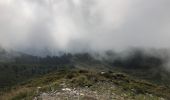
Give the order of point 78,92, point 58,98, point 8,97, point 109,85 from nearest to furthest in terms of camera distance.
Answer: point 58,98, point 78,92, point 8,97, point 109,85

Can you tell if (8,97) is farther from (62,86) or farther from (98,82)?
(98,82)

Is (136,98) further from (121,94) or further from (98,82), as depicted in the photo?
(98,82)

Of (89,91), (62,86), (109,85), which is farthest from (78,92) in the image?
(109,85)

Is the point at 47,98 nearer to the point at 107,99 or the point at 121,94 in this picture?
the point at 107,99

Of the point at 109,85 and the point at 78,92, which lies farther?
the point at 109,85

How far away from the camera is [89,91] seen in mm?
39344

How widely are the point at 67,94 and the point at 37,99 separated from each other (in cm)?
328

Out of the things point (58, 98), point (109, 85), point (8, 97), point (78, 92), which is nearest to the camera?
point (58, 98)

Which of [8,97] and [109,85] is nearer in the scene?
[8,97]

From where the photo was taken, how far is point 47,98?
35.7 metres

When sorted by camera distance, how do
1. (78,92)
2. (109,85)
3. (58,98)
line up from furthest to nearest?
(109,85), (78,92), (58,98)

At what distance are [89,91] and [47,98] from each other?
5778 millimetres

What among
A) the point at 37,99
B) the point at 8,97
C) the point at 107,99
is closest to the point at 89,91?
the point at 107,99

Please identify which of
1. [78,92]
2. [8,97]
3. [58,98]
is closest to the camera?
[58,98]
